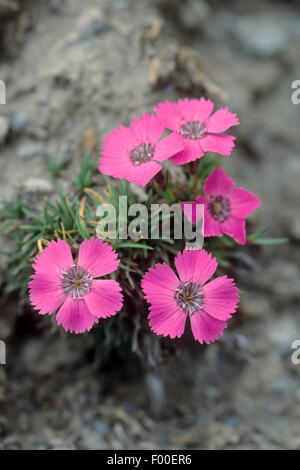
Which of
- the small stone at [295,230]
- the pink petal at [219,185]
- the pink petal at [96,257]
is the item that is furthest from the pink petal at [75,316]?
the small stone at [295,230]

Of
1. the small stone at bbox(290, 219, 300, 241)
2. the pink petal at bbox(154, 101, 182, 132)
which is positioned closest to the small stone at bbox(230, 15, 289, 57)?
the small stone at bbox(290, 219, 300, 241)

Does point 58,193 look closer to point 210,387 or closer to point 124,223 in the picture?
point 124,223

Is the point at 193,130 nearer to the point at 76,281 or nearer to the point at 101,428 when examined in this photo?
the point at 76,281

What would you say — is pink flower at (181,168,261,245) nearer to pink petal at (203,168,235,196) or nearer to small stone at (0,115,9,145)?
pink petal at (203,168,235,196)

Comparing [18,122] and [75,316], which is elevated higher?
[18,122]

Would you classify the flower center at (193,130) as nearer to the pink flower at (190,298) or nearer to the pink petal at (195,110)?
the pink petal at (195,110)

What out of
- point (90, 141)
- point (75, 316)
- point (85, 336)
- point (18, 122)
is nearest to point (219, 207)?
point (75, 316)
